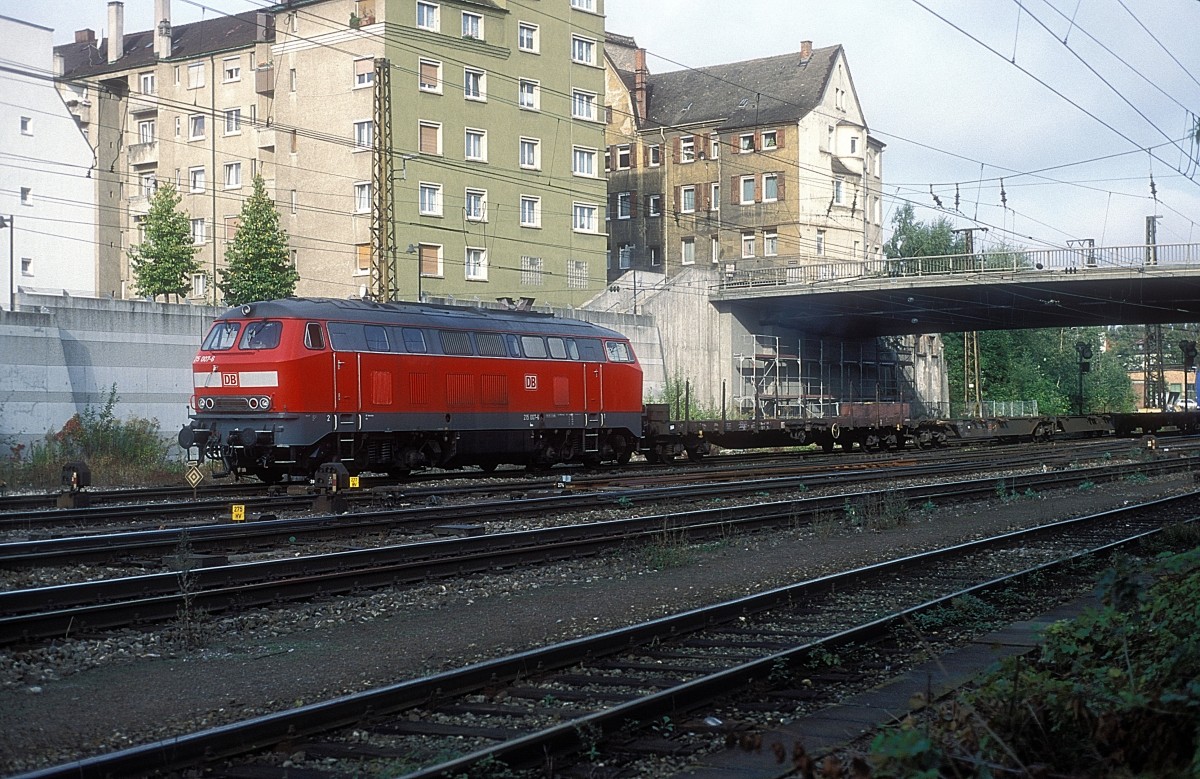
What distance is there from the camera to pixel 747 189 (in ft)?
227

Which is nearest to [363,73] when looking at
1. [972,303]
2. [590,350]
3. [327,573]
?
[972,303]

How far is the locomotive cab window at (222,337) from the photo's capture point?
21.7 metres

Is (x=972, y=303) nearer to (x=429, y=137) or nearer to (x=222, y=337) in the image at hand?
(x=429, y=137)

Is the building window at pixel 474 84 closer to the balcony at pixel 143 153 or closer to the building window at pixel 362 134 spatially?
the building window at pixel 362 134

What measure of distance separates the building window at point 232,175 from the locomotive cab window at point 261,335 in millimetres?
41340

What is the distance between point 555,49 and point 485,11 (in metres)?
4.40

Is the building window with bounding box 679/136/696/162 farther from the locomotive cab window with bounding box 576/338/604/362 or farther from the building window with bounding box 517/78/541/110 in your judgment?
the locomotive cab window with bounding box 576/338/604/362

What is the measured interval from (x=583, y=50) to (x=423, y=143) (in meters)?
11.2

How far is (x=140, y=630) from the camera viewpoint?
9547 mm

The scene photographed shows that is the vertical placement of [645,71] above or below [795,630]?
above

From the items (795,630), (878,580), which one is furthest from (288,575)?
(878,580)

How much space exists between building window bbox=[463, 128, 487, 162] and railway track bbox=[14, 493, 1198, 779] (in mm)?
42658

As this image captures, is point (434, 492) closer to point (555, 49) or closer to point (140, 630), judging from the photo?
point (140, 630)

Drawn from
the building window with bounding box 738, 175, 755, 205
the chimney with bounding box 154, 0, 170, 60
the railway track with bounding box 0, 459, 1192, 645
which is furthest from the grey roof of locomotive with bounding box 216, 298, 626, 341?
the chimney with bounding box 154, 0, 170, 60
